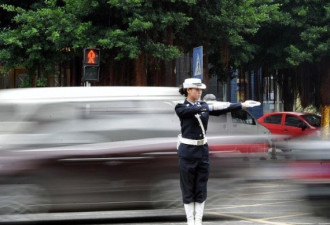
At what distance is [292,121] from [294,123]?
0.13 m

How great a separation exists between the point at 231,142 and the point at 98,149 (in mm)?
1627

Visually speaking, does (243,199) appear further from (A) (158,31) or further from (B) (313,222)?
(A) (158,31)

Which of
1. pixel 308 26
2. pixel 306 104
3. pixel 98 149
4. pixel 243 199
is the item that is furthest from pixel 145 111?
pixel 306 104

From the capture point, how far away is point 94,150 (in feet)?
26.3

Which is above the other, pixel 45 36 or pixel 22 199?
pixel 45 36

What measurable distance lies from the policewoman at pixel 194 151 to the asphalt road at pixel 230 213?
3.19 ft

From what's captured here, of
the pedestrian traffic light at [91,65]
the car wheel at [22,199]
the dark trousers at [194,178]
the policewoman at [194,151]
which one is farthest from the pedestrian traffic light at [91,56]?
the dark trousers at [194,178]

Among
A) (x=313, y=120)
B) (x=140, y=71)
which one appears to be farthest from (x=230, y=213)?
(x=313, y=120)

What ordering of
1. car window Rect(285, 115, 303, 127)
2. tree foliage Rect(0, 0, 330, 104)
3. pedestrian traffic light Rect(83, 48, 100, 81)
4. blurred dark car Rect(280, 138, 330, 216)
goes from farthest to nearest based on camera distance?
car window Rect(285, 115, 303, 127) → tree foliage Rect(0, 0, 330, 104) → pedestrian traffic light Rect(83, 48, 100, 81) → blurred dark car Rect(280, 138, 330, 216)

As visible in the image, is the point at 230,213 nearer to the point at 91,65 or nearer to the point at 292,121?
the point at 91,65

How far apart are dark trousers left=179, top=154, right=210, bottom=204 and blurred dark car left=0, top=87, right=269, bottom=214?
874mm

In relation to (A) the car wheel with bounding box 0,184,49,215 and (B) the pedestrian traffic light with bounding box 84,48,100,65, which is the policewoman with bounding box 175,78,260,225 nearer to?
(A) the car wheel with bounding box 0,184,49,215

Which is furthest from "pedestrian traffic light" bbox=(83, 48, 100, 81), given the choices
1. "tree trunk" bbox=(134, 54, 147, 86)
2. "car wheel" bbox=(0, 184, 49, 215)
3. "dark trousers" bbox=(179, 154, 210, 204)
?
"dark trousers" bbox=(179, 154, 210, 204)

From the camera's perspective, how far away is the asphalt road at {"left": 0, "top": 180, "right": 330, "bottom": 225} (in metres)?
8.24
